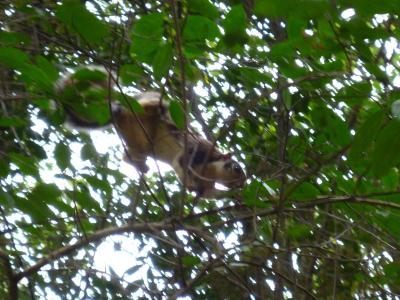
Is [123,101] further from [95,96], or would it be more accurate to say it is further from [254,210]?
[254,210]

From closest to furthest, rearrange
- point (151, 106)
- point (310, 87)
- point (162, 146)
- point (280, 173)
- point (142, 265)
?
point (310, 87) → point (280, 173) → point (142, 265) → point (151, 106) → point (162, 146)

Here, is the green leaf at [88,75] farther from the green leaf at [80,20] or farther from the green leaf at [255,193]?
the green leaf at [255,193]

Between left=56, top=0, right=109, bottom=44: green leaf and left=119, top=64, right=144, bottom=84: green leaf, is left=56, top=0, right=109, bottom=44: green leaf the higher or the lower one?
the lower one

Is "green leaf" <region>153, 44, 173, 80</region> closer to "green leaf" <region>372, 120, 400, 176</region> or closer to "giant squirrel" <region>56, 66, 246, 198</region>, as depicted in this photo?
"green leaf" <region>372, 120, 400, 176</region>

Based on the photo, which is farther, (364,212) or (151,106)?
(151,106)

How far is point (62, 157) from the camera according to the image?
2686 mm

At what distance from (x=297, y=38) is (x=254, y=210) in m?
0.80

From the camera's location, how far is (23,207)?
8.11 ft

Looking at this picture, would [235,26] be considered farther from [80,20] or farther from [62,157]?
[62,157]

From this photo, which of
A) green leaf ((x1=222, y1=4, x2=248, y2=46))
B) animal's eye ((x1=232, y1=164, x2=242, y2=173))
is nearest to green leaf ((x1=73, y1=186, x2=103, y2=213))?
green leaf ((x1=222, y1=4, x2=248, y2=46))

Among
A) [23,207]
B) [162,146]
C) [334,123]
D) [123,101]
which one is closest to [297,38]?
[334,123]

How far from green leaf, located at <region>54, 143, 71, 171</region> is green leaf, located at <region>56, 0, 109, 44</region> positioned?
674 mm

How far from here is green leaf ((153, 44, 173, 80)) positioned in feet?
7.20

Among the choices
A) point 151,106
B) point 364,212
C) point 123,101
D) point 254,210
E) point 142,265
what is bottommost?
point 364,212
